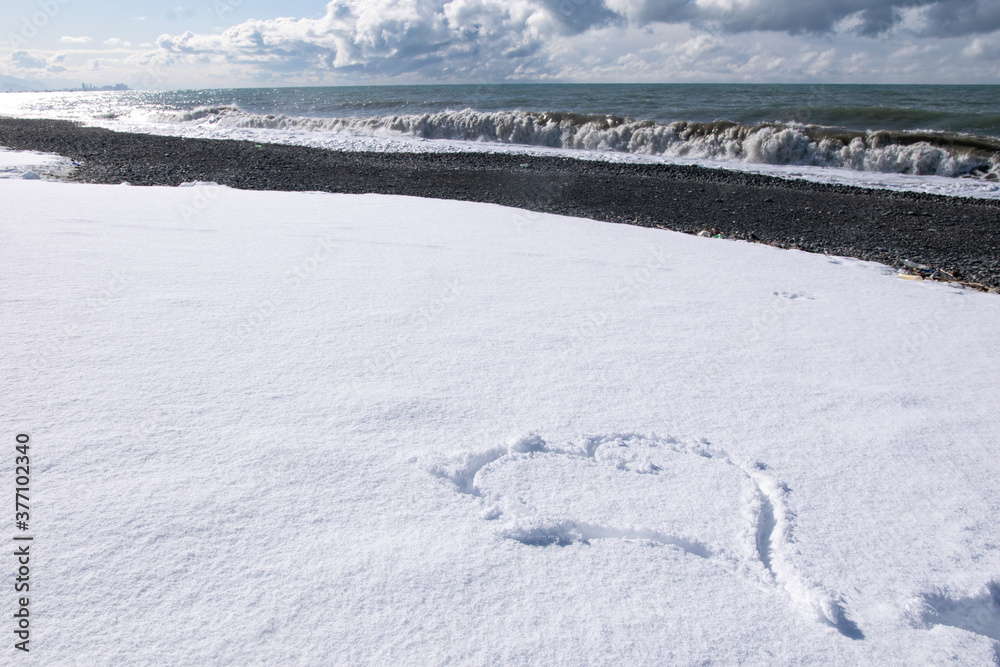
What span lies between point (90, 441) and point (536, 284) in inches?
84.1

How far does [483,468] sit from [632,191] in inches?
283

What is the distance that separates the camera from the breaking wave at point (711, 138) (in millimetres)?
10305

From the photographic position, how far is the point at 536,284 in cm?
306

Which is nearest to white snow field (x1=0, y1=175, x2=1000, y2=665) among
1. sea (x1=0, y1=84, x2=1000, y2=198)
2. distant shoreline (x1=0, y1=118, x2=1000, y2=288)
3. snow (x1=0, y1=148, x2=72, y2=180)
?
distant shoreline (x1=0, y1=118, x2=1000, y2=288)

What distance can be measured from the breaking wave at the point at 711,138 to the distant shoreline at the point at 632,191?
2762 millimetres

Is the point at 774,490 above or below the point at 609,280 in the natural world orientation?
below

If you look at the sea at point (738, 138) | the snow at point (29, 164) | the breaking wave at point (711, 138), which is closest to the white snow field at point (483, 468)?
the snow at point (29, 164)

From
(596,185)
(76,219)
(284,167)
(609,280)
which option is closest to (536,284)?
(609,280)

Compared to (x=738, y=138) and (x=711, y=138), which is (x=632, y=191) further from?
(x=738, y=138)

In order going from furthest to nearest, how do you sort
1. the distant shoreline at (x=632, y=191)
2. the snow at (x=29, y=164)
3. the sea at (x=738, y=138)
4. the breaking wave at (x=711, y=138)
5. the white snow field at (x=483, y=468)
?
the breaking wave at (x=711, y=138), the sea at (x=738, y=138), the snow at (x=29, y=164), the distant shoreline at (x=632, y=191), the white snow field at (x=483, y=468)

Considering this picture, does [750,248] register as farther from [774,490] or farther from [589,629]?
[589,629]

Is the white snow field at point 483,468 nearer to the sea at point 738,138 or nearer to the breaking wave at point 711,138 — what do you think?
the sea at point 738,138

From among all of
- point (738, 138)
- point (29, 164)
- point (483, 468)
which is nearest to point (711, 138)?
point (738, 138)

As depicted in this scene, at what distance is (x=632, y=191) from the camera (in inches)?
316
